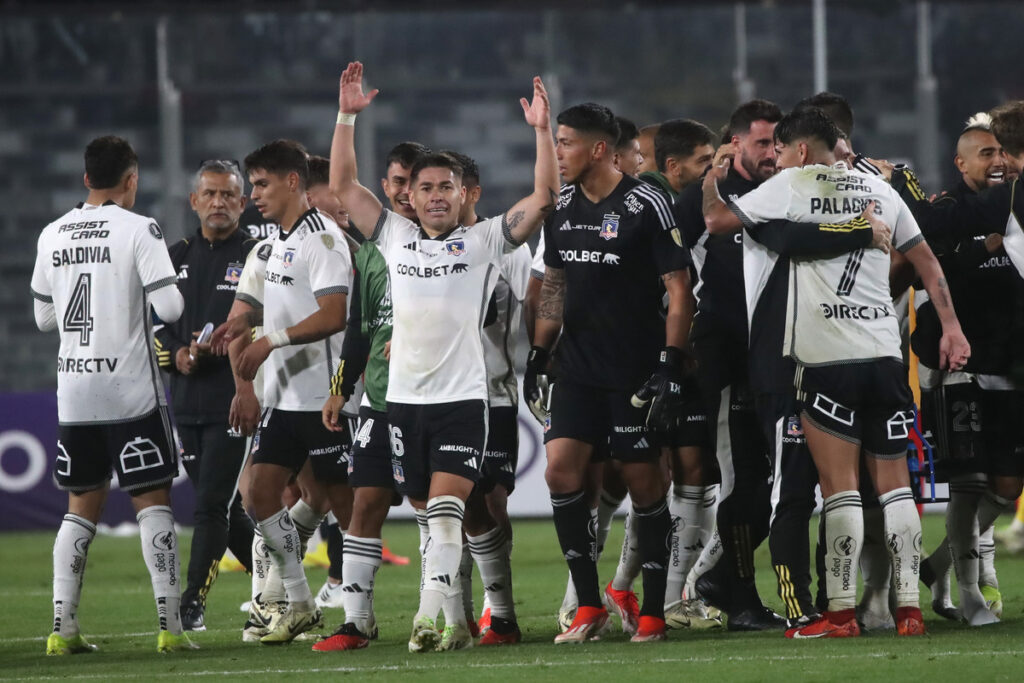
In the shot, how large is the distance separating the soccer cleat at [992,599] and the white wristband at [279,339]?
3637mm

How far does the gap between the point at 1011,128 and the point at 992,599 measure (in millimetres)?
2326

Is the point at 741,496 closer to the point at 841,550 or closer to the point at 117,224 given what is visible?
the point at 841,550

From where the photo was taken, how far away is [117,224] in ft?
23.9

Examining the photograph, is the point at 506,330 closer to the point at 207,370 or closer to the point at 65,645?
the point at 207,370

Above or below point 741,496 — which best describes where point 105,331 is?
above

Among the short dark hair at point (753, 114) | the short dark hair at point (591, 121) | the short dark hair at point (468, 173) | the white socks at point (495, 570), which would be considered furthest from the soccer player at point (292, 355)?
the short dark hair at point (753, 114)

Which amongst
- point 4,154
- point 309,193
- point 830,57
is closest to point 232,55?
point 4,154

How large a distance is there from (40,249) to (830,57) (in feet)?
57.4

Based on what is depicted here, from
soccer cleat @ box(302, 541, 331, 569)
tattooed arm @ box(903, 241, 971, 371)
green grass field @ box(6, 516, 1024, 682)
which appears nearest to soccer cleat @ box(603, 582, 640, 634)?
green grass field @ box(6, 516, 1024, 682)

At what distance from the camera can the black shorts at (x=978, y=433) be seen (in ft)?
24.2

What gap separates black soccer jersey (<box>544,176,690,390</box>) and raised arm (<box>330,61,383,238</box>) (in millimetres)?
900

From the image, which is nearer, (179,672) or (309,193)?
(179,672)

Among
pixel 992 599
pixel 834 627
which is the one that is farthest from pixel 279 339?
pixel 992 599

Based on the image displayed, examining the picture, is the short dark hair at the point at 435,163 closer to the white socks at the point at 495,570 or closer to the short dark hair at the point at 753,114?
the short dark hair at the point at 753,114
